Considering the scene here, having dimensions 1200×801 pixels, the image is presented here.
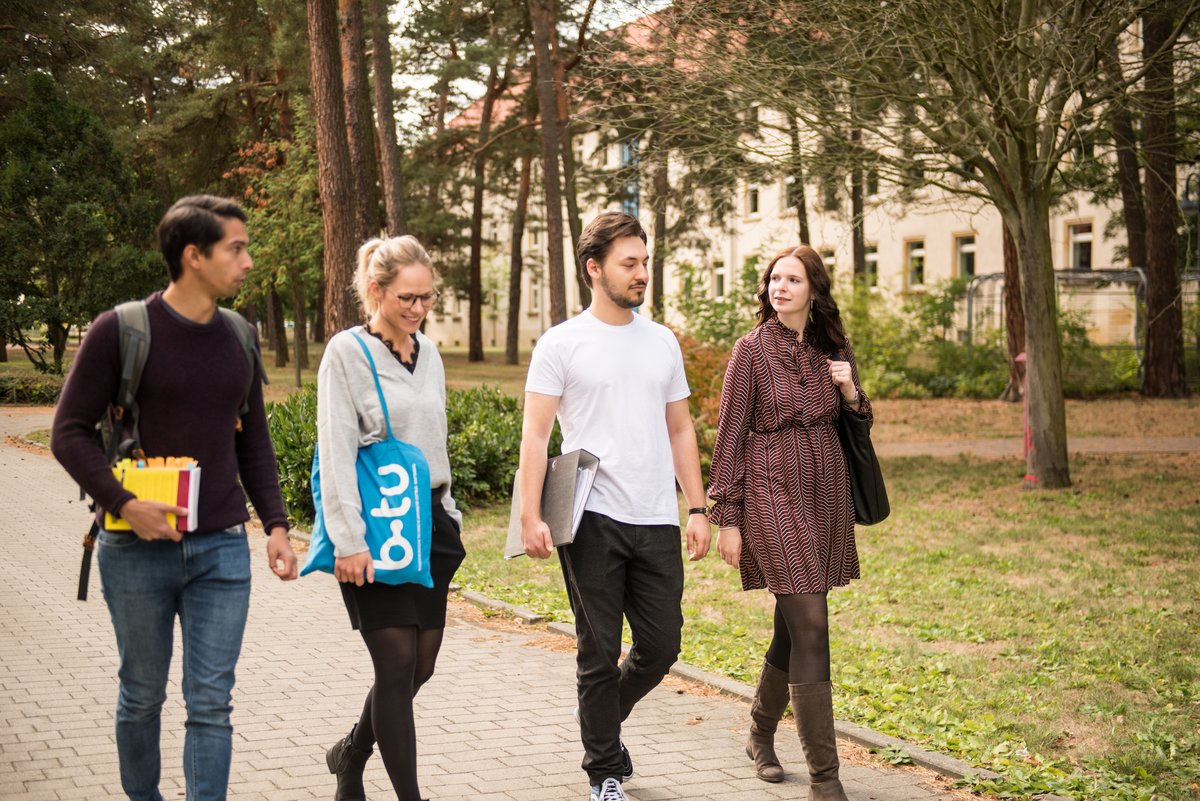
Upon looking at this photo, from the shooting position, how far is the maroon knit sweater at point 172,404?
10.8 feet

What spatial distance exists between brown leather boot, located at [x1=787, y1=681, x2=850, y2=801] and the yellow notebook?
2.20 m

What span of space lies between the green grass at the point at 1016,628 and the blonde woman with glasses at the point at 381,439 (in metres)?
2.17

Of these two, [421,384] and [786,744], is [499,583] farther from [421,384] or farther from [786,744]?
[421,384]

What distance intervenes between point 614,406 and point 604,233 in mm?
595

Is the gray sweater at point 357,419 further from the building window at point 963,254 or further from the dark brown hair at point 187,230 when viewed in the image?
the building window at point 963,254

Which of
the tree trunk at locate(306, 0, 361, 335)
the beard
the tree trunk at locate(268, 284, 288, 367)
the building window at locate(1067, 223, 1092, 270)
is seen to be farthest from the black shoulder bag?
the tree trunk at locate(268, 284, 288, 367)

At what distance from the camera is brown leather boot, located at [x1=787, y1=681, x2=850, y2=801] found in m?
4.44

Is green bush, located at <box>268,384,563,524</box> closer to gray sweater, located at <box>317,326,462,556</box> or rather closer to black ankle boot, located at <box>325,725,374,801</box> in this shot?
black ankle boot, located at <box>325,725,374,801</box>

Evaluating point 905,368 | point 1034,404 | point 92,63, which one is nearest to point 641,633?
point 1034,404

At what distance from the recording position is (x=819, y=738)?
4.45 meters

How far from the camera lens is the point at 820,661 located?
14.8 feet

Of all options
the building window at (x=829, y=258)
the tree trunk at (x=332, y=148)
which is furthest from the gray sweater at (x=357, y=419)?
the building window at (x=829, y=258)

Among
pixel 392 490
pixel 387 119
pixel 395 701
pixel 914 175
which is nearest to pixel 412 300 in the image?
pixel 392 490

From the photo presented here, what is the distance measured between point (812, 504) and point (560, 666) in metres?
2.73
